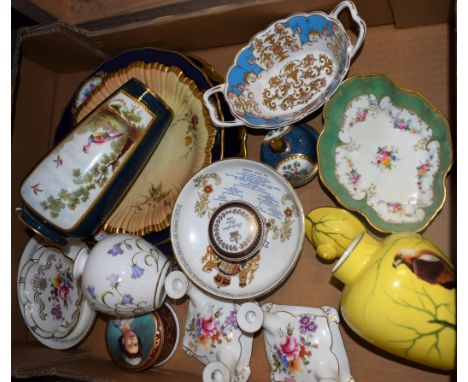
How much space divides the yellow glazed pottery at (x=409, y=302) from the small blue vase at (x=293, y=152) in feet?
0.84

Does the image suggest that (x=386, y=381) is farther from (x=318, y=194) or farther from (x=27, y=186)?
(x=27, y=186)

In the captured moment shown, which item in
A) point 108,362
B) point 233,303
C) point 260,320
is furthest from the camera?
point 108,362

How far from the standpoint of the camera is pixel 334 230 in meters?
0.81

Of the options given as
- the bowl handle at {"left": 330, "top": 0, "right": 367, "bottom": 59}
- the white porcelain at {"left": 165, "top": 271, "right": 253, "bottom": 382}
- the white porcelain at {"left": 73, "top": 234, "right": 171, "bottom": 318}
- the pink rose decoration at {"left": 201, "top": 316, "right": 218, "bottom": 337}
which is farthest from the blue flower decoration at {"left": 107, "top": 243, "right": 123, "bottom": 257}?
the bowl handle at {"left": 330, "top": 0, "right": 367, "bottom": 59}

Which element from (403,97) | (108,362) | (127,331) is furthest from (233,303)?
(403,97)

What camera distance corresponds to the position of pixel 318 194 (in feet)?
3.14

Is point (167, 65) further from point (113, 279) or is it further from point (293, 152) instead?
point (113, 279)

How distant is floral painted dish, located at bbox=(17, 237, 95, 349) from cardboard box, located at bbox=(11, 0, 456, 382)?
0.03 m

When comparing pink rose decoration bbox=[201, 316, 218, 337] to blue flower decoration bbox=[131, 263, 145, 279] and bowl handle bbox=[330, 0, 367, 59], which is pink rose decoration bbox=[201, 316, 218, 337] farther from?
bowl handle bbox=[330, 0, 367, 59]

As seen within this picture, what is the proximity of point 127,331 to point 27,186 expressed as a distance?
0.37 meters

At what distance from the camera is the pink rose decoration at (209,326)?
0.92 m

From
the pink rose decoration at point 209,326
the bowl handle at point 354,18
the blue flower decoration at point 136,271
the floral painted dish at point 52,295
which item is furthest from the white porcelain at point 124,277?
the bowl handle at point 354,18

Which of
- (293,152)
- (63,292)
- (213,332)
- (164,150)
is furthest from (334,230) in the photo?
(63,292)

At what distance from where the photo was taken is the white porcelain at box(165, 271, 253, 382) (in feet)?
2.87
